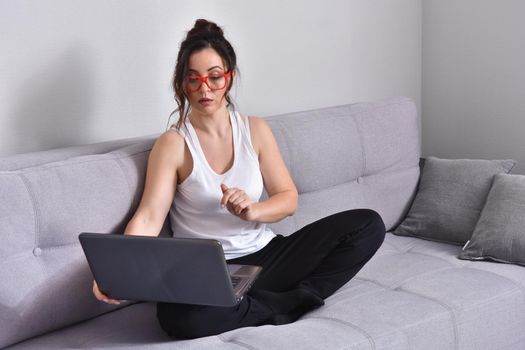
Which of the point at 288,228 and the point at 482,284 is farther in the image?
the point at 288,228

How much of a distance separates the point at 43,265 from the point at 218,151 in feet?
2.06

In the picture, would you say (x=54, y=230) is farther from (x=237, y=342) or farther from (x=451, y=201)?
(x=451, y=201)

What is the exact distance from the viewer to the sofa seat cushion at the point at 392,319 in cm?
192

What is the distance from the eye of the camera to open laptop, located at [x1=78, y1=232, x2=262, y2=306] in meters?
1.75

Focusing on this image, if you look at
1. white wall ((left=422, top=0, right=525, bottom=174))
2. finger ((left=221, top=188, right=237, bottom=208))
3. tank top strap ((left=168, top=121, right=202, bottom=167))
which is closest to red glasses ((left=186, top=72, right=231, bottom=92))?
tank top strap ((left=168, top=121, right=202, bottom=167))

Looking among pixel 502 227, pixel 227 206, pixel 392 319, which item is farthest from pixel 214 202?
pixel 502 227

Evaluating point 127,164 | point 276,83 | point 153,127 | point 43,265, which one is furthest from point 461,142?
point 43,265

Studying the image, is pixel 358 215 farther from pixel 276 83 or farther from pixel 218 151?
pixel 276 83

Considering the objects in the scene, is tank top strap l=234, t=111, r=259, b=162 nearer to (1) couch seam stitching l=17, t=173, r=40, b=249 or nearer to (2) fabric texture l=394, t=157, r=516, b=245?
(1) couch seam stitching l=17, t=173, r=40, b=249

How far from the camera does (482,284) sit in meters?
2.30

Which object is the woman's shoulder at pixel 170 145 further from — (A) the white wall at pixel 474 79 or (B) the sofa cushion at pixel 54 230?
(A) the white wall at pixel 474 79

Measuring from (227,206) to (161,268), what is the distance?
1.28ft

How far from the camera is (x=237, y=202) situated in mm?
2107

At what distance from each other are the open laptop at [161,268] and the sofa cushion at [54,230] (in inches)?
6.9
